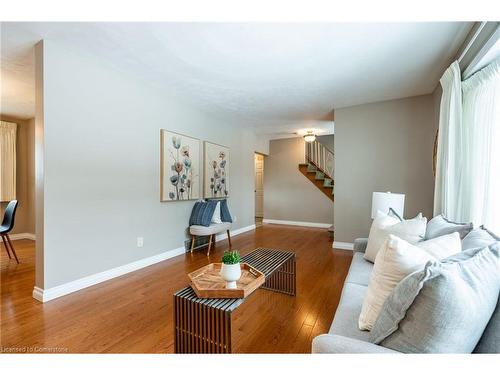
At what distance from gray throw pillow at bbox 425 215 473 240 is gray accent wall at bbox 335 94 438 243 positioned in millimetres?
1999

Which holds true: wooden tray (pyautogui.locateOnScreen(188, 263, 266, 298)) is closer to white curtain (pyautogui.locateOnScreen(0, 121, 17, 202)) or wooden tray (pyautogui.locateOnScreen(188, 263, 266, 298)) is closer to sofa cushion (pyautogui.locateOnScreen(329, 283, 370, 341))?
sofa cushion (pyautogui.locateOnScreen(329, 283, 370, 341))

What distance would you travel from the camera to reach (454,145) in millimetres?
2266

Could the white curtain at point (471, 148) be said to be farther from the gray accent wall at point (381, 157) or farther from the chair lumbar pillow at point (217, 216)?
the chair lumbar pillow at point (217, 216)

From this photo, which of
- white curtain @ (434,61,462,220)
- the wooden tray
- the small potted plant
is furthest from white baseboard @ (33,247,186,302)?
white curtain @ (434,61,462,220)

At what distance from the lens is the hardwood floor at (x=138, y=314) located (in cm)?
160

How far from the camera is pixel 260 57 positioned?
97.0 inches

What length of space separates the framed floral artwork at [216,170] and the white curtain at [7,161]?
3774mm

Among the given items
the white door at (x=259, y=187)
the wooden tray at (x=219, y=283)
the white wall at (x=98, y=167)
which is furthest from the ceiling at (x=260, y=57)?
the white door at (x=259, y=187)

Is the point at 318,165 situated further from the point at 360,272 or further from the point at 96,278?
the point at 96,278

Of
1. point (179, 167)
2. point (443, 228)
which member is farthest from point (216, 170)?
point (443, 228)

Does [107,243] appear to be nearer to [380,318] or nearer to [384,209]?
[380,318]

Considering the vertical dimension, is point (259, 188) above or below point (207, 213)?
above

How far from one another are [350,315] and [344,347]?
48 cm

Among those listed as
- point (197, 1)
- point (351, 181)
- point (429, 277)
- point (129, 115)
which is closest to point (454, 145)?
point (351, 181)
